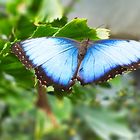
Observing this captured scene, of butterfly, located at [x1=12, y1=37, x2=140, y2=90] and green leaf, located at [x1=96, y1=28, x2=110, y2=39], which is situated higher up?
green leaf, located at [x1=96, y1=28, x2=110, y2=39]

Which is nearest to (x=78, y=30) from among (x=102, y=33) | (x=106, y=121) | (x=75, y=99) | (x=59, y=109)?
(x=102, y=33)

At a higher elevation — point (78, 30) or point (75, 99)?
point (78, 30)

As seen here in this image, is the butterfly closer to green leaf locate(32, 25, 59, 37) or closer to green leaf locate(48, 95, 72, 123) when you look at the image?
green leaf locate(32, 25, 59, 37)

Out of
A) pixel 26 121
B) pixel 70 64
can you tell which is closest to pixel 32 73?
pixel 70 64

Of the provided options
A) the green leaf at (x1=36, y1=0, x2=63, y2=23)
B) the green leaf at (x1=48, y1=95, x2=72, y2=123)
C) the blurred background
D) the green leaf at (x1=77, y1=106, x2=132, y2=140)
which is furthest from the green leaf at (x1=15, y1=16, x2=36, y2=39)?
the green leaf at (x1=77, y1=106, x2=132, y2=140)

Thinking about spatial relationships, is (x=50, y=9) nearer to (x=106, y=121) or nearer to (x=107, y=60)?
(x=107, y=60)

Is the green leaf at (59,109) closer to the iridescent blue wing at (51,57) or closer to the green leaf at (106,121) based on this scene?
the green leaf at (106,121)

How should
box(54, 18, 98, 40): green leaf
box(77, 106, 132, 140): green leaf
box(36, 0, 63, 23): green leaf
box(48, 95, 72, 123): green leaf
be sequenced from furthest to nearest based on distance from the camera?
box(77, 106, 132, 140): green leaf
box(48, 95, 72, 123): green leaf
box(36, 0, 63, 23): green leaf
box(54, 18, 98, 40): green leaf
